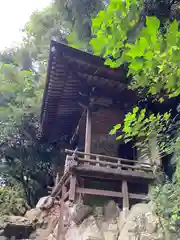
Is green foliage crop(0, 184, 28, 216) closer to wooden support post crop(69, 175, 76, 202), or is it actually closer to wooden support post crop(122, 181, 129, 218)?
wooden support post crop(69, 175, 76, 202)

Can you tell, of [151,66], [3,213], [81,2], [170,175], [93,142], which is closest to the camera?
[151,66]

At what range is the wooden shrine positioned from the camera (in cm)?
637

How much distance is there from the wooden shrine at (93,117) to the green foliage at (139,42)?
4.59 meters

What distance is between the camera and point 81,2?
10.3 metres

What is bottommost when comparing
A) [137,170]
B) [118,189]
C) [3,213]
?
[3,213]

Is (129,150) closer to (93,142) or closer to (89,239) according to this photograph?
(93,142)

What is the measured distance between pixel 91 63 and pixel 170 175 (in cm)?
399

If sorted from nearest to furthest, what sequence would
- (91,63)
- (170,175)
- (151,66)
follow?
(151,66)
(91,63)
(170,175)

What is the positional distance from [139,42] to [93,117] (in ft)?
22.6

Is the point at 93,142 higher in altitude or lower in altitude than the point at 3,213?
higher

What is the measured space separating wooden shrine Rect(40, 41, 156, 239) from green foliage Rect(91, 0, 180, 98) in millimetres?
4591

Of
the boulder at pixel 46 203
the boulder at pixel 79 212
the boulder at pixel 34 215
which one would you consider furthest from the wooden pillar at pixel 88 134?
the boulder at pixel 34 215

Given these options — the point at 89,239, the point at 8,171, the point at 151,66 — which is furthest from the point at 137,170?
the point at 8,171

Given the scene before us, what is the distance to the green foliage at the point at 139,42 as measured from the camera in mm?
1502
